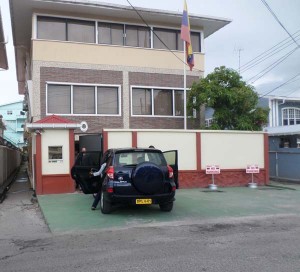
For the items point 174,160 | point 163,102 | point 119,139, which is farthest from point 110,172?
point 163,102

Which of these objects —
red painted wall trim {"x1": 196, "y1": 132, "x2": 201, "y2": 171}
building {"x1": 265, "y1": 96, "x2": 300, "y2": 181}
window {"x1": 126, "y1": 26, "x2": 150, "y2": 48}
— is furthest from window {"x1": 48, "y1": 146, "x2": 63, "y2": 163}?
building {"x1": 265, "y1": 96, "x2": 300, "y2": 181}

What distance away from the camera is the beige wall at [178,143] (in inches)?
603

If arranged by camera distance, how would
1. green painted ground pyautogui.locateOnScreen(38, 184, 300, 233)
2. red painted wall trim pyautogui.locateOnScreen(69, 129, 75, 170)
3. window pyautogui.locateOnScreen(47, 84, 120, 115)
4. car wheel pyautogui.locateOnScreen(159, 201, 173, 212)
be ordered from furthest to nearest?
window pyautogui.locateOnScreen(47, 84, 120, 115) → red painted wall trim pyautogui.locateOnScreen(69, 129, 75, 170) → car wheel pyautogui.locateOnScreen(159, 201, 173, 212) → green painted ground pyautogui.locateOnScreen(38, 184, 300, 233)

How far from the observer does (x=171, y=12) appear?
1833cm

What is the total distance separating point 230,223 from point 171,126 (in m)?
10.4

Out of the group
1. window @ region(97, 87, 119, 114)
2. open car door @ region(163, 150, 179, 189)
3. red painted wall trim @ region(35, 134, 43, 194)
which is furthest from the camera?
window @ region(97, 87, 119, 114)

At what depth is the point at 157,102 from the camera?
61.8 feet

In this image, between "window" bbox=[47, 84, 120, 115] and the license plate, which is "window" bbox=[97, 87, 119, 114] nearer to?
"window" bbox=[47, 84, 120, 115]

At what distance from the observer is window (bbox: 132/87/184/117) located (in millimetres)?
18547

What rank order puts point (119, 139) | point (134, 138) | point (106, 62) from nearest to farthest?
point (119, 139) < point (134, 138) < point (106, 62)

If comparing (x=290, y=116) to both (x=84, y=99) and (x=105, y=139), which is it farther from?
(x=105, y=139)

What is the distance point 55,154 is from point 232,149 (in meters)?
7.30

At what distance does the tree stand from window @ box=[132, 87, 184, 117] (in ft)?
3.27

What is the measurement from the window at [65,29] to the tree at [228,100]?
5471 millimetres
